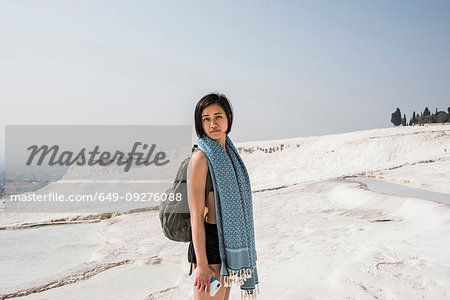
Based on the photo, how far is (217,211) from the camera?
1.88m

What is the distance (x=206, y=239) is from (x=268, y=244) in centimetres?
372

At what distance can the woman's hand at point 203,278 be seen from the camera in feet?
5.90

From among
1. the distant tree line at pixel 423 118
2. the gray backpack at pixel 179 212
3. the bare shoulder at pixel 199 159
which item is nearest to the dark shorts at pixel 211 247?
the gray backpack at pixel 179 212

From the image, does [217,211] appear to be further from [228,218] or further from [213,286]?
[213,286]

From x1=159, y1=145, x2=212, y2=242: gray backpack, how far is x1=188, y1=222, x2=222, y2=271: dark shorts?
0.10 metres

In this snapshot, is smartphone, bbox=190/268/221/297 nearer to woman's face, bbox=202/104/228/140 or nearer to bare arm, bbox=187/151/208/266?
bare arm, bbox=187/151/208/266

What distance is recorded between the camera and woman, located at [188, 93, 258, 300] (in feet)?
5.94

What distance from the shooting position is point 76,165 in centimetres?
2103

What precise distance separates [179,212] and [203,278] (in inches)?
15.0

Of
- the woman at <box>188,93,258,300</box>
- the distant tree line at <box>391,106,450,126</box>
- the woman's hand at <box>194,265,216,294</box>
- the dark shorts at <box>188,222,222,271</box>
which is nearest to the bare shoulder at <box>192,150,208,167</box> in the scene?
the woman at <box>188,93,258,300</box>

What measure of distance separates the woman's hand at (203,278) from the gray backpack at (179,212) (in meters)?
0.21

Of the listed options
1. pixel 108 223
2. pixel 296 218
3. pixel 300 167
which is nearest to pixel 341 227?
pixel 296 218

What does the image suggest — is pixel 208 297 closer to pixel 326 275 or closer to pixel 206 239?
pixel 206 239

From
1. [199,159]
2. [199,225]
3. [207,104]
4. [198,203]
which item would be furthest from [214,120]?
[199,225]
